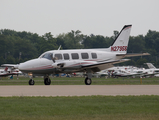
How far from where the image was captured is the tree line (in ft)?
493

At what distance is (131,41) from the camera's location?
180 metres

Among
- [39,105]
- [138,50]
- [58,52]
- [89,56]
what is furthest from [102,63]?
[138,50]

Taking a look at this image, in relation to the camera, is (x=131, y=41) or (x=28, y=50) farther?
(x=131, y=41)

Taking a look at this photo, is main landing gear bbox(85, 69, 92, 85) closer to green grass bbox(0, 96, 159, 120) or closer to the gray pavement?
the gray pavement

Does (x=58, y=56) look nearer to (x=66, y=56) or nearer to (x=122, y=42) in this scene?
(x=66, y=56)

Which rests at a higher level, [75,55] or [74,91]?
[75,55]

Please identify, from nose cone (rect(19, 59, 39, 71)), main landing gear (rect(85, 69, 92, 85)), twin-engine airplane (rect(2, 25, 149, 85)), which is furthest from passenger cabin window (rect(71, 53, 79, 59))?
nose cone (rect(19, 59, 39, 71))

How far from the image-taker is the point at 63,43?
17425 cm

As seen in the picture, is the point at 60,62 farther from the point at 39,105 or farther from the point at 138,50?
the point at 138,50

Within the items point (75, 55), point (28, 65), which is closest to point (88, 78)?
point (75, 55)

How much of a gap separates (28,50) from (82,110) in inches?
5620

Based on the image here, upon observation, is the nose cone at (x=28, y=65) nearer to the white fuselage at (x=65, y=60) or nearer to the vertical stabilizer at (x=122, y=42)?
the white fuselage at (x=65, y=60)

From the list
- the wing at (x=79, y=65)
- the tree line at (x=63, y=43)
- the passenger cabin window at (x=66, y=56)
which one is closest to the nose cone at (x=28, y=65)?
the wing at (x=79, y=65)

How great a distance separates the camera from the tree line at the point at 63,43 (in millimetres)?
150375
